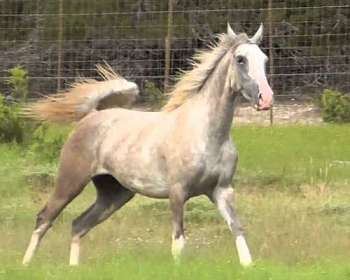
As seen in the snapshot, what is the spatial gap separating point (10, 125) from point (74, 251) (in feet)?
30.1

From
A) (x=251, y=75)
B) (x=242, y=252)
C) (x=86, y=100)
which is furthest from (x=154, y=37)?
(x=242, y=252)

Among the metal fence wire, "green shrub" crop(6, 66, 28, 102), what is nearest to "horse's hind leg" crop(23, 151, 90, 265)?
"green shrub" crop(6, 66, 28, 102)

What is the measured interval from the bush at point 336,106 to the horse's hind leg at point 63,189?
14.0 m

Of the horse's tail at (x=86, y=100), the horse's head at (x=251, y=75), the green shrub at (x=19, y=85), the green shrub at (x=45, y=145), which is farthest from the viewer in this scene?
the green shrub at (x=19, y=85)

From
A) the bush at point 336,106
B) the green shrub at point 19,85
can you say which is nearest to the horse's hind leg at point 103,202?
the green shrub at point 19,85

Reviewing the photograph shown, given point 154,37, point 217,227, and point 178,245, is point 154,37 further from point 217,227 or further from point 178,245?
point 178,245

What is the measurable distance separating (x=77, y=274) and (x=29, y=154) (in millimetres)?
10050

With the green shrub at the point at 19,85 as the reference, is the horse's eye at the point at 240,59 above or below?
above

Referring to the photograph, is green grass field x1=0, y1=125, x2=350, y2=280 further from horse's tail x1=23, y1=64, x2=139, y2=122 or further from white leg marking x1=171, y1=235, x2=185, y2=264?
horse's tail x1=23, y1=64, x2=139, y2=122

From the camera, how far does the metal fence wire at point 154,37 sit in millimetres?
26406

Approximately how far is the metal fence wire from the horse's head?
1521 centimetres

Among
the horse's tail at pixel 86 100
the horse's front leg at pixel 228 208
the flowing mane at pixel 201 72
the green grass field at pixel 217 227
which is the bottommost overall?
the green grass field at pixel 217 227

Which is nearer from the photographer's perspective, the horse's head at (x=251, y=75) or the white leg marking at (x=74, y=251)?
the horse's head at (x=251, y=75)

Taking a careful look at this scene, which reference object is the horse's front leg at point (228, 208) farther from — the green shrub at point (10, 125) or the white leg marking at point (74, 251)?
the green shrub at point (10, 125)
